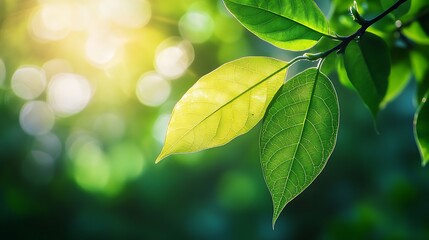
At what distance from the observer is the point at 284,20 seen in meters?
0.55

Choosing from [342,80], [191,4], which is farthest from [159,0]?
[342,80]

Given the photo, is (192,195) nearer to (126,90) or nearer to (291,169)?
(126,90)

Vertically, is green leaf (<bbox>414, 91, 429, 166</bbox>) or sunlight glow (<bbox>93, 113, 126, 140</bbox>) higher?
green leaf (<bbox>414, 91, 429, 166</bbox>)

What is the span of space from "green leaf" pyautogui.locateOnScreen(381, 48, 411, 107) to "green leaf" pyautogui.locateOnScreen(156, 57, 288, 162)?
0.50 m

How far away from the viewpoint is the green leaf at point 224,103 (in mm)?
508

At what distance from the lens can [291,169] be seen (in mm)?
521

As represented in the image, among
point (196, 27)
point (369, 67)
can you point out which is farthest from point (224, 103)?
point (196, 27)

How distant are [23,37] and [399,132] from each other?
18.0 ft

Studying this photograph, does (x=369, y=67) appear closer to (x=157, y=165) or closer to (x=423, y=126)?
(x=423, y=126)

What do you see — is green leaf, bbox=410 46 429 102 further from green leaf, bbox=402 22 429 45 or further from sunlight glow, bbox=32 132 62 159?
sunlight glow, bbox=32 132 62 159

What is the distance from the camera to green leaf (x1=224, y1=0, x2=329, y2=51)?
0.53 metres

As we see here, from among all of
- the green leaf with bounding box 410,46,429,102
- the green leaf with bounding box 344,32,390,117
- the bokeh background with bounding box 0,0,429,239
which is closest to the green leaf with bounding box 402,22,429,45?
the green leaf with bounding box 410,46,429,102

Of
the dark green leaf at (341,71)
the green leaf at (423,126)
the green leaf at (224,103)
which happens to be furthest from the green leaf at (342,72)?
the green leaf at (224,103)

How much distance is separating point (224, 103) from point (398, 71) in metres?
0.56
